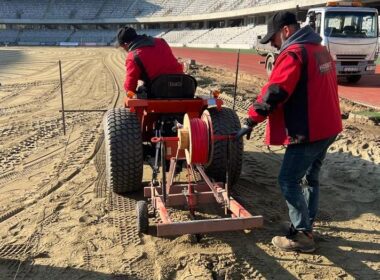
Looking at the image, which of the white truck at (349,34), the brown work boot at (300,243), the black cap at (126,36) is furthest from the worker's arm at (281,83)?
the white truck at (349,34)

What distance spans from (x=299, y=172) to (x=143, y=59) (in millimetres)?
2491

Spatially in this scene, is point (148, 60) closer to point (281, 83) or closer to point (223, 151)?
point (223, 151)

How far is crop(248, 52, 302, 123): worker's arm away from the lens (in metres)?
3.55

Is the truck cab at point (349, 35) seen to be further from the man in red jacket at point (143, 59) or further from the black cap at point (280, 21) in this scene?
the black cap at point (280, 21)

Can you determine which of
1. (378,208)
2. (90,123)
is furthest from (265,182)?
(90,123)

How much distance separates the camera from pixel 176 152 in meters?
4.54

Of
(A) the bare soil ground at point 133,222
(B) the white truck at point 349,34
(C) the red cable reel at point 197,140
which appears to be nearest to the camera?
(A) the bare soil ground at point 133,222

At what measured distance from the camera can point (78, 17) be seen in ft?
241

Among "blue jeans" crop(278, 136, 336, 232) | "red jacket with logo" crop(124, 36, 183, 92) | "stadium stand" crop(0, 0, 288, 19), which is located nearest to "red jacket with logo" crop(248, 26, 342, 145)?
"blue jeans" crop(278, 136, 336, 232)

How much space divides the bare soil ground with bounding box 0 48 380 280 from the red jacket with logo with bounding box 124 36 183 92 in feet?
4.90

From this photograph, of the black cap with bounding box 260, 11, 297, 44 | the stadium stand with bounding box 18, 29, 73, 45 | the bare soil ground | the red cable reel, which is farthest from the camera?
the stadium stand with bounding box 18, 29, 73, 45

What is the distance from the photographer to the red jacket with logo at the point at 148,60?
5398mm

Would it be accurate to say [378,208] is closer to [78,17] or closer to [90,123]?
[90,123]

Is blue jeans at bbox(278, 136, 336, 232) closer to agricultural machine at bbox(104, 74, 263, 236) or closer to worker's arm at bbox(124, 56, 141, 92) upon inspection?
agricultural machine at bbox(104, 74, 263, 236)
